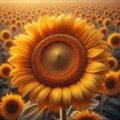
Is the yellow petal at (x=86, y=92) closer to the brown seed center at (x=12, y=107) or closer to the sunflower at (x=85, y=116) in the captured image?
the sunflower at (x=85, y=116)

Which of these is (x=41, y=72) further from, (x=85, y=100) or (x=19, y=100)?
(x=19, y=100)

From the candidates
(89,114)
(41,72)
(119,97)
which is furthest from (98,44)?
(119,97)

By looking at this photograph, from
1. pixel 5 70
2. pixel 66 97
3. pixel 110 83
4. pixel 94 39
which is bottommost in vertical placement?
pixel 5 70

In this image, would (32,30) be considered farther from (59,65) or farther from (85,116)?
(85,116)

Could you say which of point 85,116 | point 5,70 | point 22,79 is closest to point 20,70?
point 22,79

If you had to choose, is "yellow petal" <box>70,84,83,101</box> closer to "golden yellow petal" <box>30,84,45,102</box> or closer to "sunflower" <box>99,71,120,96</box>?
"golden yellow petal" <box>30,84,45,102</box>

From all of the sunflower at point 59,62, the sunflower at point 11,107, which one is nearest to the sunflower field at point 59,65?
the sunflower at point 59,62

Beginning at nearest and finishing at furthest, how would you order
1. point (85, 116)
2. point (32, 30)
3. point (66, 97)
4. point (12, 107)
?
point (66, 97), point (32, 30), point (85, 116), point (12, 107)
